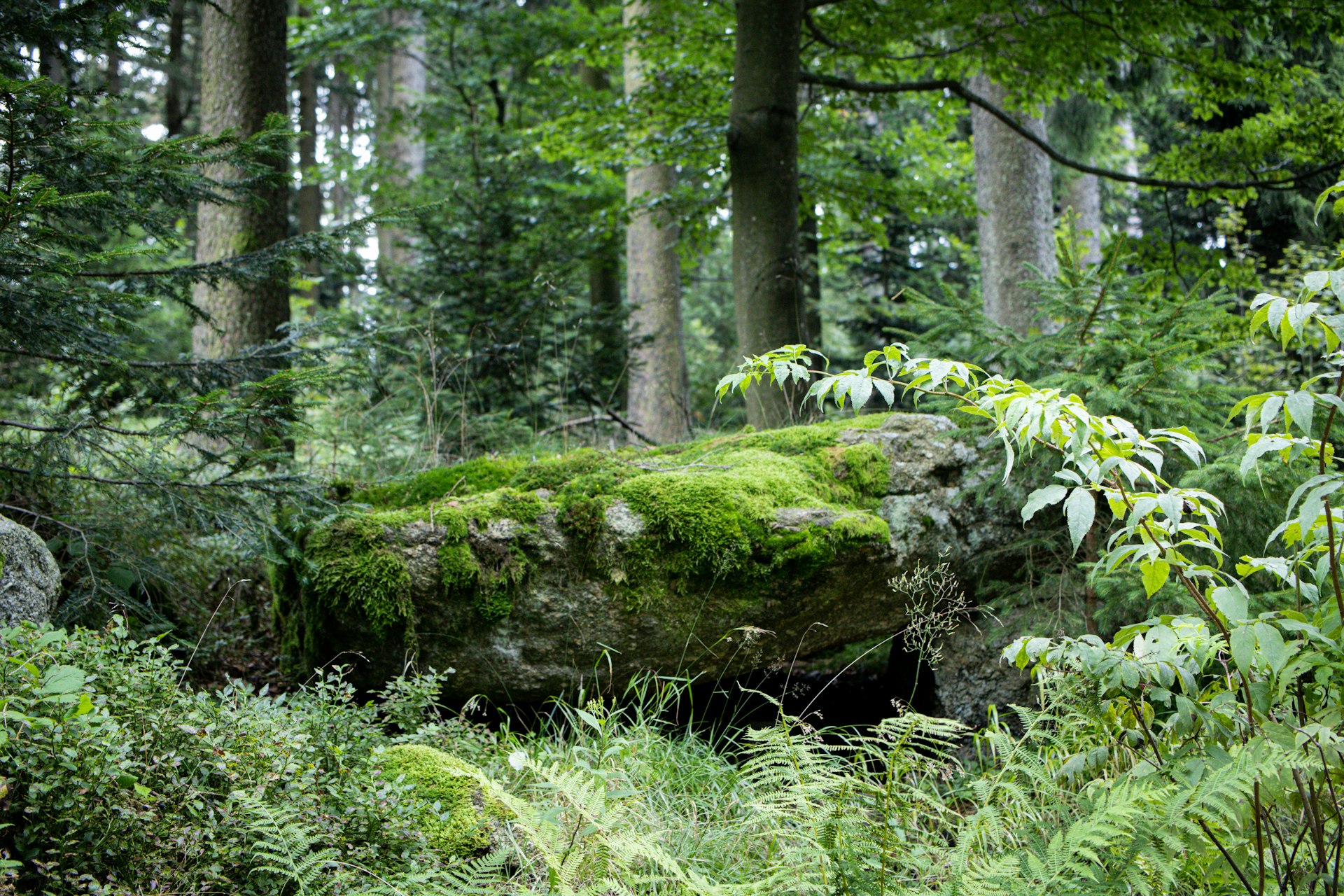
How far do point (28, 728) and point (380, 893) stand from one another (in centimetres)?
98

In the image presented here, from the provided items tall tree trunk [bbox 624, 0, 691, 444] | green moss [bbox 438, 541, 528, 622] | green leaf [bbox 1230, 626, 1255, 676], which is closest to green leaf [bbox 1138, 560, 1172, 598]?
green leaf [bbox 1230, 626, 1255, 676]

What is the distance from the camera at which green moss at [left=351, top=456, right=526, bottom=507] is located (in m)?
4.25

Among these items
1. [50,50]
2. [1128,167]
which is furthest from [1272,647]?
[1128,167]

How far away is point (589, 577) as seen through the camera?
387 cm

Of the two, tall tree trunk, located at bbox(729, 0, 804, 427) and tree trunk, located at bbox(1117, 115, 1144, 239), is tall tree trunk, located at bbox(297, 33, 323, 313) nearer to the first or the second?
tall tree trunk, located at bbox(729, 0, 804, 427)

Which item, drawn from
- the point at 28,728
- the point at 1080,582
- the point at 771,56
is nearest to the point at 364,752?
the point at 28,728

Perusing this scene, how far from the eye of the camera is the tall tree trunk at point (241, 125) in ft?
19.4

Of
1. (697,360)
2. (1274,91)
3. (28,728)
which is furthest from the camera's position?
(697,360)

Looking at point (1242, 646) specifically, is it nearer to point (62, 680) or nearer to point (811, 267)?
point (62, 680)

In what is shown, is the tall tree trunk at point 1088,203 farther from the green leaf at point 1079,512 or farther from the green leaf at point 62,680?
the green leaf at point 62,680

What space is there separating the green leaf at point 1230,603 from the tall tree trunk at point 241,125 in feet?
18.6

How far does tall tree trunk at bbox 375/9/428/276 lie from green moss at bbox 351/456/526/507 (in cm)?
656

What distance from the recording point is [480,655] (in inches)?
151

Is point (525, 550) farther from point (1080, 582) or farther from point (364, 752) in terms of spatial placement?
point (1080, 582)
